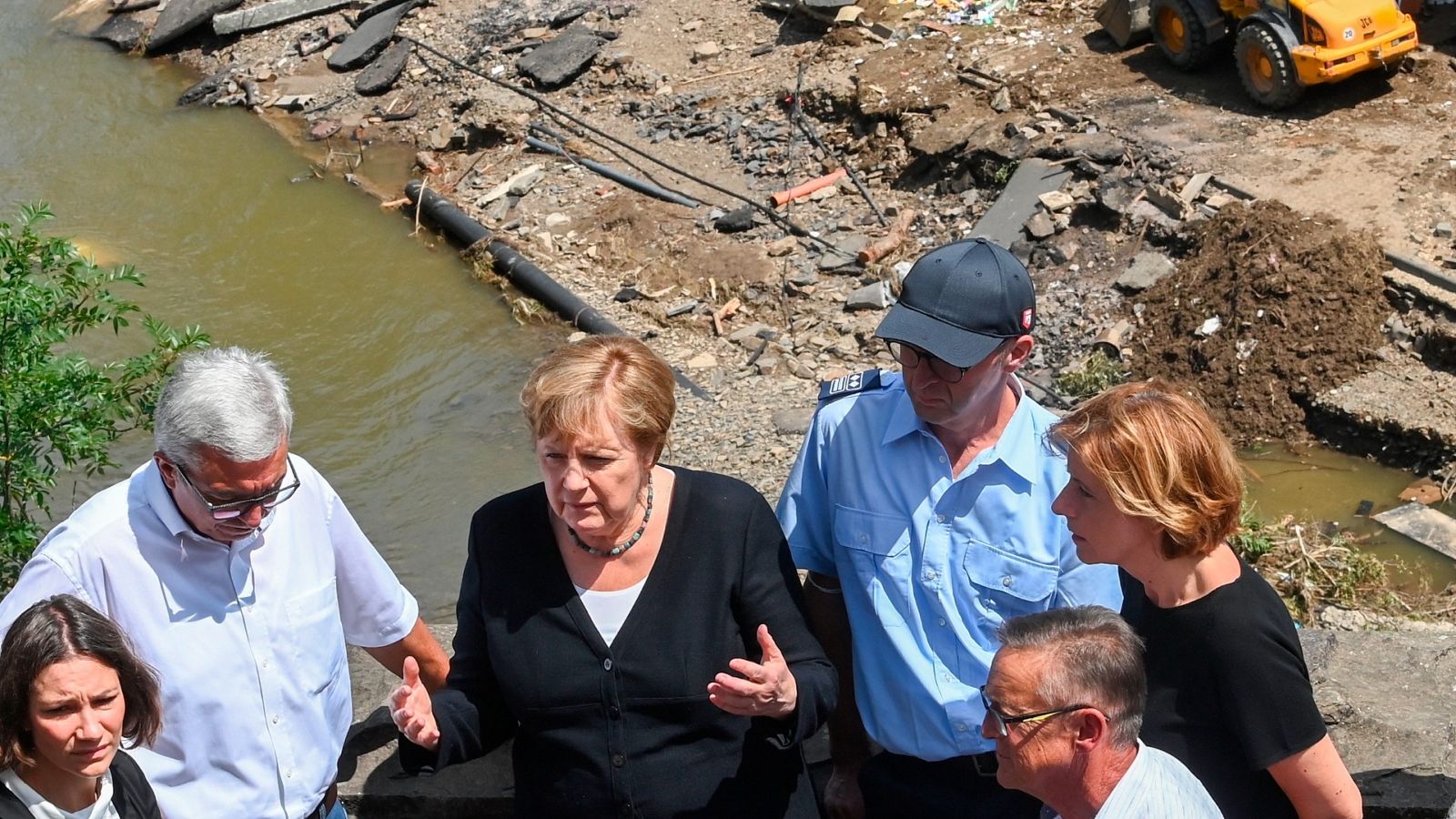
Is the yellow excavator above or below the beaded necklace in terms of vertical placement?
below

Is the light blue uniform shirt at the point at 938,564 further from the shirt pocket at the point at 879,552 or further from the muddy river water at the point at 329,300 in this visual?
the muddy river water at the point at 329,300

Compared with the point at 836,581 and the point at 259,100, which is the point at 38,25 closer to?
the point at 259,100

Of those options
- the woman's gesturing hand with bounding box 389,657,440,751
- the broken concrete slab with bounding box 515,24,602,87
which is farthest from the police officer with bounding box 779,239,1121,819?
the broken concrete slab with bounding box 515,24,602,87

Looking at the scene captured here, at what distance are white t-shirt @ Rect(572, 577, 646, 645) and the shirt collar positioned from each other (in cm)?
70

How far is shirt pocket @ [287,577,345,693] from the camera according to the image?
3109 millimetres

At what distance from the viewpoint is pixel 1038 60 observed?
1216 centimetres

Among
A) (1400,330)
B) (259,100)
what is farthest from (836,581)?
(259,100)

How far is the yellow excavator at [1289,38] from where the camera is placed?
10031 millimetres

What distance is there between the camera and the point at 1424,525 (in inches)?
293

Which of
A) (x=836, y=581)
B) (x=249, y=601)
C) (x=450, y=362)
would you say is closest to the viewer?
(x=249, y=601)

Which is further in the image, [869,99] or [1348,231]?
[869,99]

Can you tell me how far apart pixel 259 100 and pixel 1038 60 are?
904cm

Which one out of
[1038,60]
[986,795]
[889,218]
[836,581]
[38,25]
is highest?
[836,581]

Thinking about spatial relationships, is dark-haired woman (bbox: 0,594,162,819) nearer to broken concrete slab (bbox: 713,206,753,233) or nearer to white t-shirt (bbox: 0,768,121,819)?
white t-shirt (bbox: 0,768,121,819)
